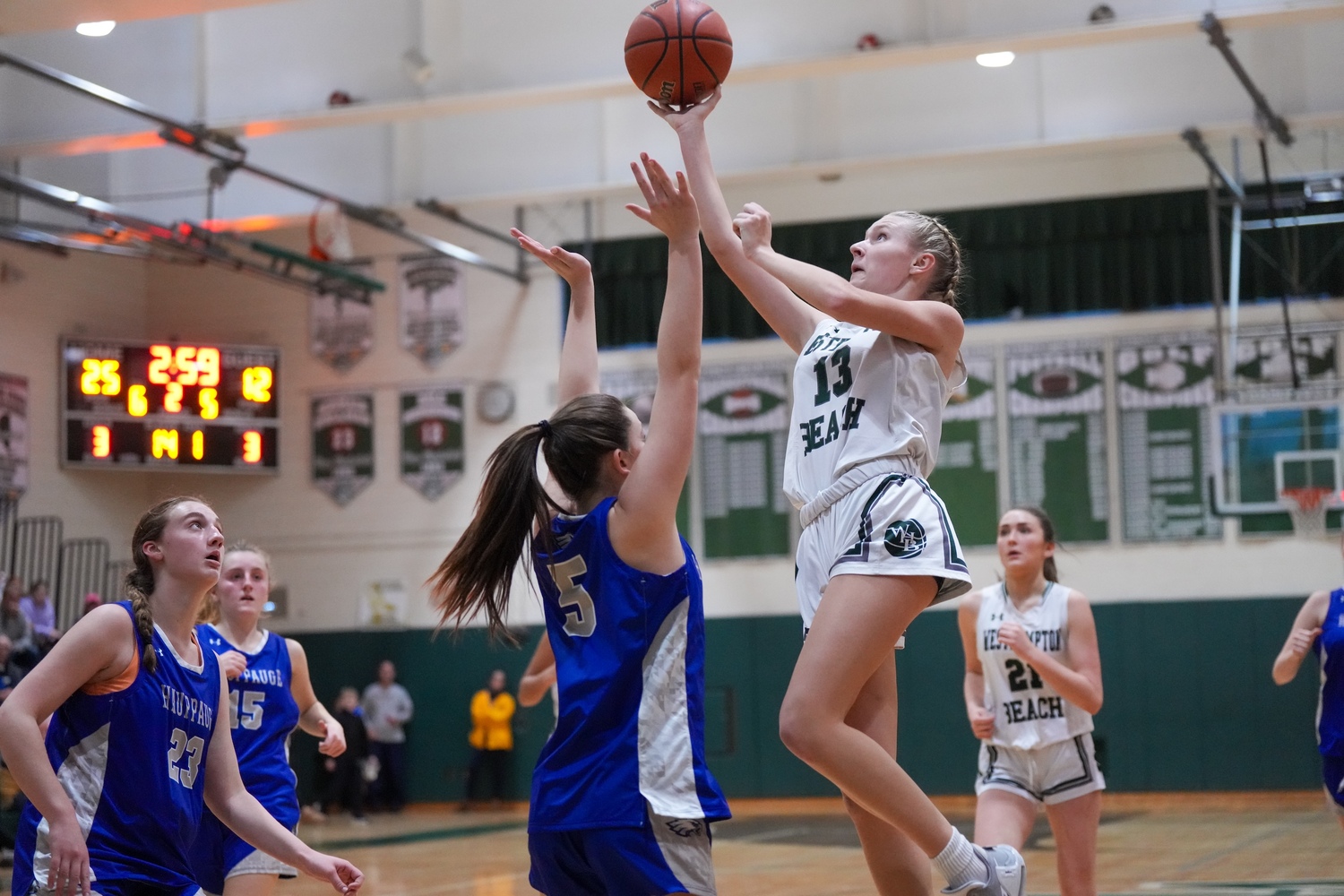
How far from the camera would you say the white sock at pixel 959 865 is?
11.7 ft

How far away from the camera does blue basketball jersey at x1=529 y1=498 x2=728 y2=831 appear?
302 cm

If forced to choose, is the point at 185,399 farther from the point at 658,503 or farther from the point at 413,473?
the point at 658,503

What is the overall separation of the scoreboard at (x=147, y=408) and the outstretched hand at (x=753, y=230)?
1372 centimetres

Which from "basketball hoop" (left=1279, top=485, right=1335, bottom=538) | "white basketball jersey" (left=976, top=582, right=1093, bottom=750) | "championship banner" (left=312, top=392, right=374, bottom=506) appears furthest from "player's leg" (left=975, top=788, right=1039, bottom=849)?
"championship banner" (left=312, top=392, right=374, bottom=506)

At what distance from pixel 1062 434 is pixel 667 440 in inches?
570

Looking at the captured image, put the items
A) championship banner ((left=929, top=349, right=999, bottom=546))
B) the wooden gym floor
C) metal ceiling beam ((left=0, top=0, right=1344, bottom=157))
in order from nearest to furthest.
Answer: the wooden gym floor → metal ceiling beam ((left=0, top=0, right=1344, bottom=157)) → championship banner ((left=929, top=349, right=999, bottom=546))

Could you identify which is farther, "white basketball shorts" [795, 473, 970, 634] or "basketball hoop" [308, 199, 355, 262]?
"basketball hoop" [308, 199, 355, 262]

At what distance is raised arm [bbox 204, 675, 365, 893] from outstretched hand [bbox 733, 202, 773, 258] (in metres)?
1.83

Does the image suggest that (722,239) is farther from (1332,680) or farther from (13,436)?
(13,436)

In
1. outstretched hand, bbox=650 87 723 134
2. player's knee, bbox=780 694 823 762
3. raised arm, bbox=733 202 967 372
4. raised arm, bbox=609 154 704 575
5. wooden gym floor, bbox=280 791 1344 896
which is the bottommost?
wooden gym floor, bbox=280 791 1344 896

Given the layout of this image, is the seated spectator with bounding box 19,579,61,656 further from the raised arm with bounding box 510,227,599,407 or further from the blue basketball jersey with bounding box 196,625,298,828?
the raised arm with bounding box 510,227,599,407

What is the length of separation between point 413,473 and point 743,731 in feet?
17.6

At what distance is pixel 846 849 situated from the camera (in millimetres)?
12328

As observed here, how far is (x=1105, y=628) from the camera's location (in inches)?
648
